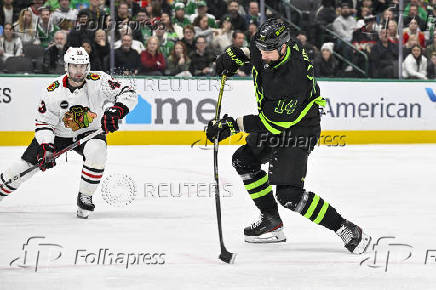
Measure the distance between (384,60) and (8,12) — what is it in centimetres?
517

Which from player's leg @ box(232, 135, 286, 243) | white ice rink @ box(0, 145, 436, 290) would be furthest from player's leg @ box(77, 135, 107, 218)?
player's leg @ box(232, 135, 286, 243)

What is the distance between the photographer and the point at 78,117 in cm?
658

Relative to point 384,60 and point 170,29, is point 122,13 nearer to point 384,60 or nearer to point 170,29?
point 170,29

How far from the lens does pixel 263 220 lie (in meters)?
5.43

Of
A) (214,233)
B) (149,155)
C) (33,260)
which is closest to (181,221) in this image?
(214,233)

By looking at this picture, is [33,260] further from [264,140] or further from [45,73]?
[45,73]

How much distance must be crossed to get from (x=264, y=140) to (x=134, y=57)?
7.18 m

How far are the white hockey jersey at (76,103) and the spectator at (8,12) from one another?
5461 mm

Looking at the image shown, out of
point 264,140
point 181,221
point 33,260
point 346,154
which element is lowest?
point 346,154

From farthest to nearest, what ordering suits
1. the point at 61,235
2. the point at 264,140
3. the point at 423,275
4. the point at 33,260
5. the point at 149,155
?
the point at 149,155 → the point at 61,235 → the point at 264,140 → the point at 33,260 → the point at 423,275

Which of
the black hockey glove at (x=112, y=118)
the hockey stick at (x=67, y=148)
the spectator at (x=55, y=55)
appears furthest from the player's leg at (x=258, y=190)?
the spectator at (x=55, y=55)

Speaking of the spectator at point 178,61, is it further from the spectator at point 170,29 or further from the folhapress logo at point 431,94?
the folhapress logo at point 431,94

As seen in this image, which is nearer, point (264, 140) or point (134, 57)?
point (264, 140)

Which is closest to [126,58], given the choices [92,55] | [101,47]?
[101,47]
